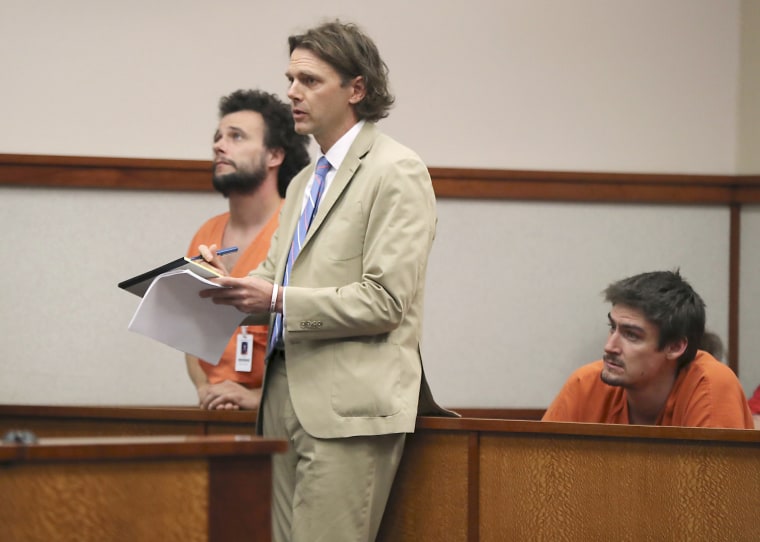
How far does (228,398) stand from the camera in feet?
10.0

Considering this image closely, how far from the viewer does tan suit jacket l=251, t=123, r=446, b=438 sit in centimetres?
243

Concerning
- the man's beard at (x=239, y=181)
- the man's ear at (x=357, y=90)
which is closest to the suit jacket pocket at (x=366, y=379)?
the man's ear at (x=357, y=90)

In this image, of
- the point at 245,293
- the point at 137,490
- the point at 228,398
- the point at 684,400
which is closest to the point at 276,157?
the point at 228,398

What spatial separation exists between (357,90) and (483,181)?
6.26ft

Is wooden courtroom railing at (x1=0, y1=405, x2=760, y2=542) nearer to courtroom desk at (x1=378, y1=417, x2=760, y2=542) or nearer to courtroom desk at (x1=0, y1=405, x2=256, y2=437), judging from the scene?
courtroom desk at (x1=378, y1=417, x2=760, y2=542)

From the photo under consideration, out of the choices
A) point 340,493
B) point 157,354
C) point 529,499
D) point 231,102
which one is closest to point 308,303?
point 340,493

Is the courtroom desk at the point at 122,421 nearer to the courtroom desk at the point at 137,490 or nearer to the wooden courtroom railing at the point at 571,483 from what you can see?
the wooden courtroom railing at the point at 571,483

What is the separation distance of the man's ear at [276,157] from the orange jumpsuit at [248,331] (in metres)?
0.22

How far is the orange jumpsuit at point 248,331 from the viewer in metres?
3.27

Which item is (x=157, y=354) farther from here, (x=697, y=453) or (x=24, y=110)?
(x=697, y=453)

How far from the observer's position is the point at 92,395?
441 cm

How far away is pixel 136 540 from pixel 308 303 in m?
0.96

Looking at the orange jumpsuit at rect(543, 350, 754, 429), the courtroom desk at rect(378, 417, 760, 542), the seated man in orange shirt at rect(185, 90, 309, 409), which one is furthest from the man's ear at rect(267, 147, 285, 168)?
the courtroom desk at rect(378, 417, 760, 542)

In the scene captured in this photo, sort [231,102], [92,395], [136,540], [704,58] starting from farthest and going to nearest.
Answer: [704,58]
[92,395]
[231,102]
[136,540]
